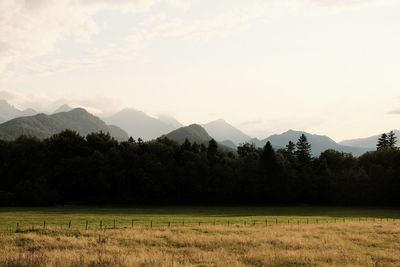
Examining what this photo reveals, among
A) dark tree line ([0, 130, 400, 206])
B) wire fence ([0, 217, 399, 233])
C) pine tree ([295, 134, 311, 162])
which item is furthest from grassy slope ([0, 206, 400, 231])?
pine tree ([295, 134, 311, 162])

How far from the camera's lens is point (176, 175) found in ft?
409

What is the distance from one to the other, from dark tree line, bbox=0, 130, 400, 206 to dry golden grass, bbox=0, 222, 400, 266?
7974cm

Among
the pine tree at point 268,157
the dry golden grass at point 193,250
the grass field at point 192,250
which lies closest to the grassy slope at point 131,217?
the grass field at point 192,250

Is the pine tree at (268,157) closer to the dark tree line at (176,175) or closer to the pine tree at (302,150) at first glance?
the dark tree line at (176,175)

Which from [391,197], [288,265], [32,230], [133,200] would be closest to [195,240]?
[288,265]

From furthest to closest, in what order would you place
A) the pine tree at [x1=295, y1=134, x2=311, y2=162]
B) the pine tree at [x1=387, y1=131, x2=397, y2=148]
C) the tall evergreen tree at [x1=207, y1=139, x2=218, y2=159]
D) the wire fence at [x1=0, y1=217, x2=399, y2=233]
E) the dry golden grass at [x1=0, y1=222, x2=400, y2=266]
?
the pine tree at [x1=387, y1=131, x2=397, y2=148], the pine tree at [x1=295, y1=134, x2=311, y2=162], the tall evergreen tree at [x1=207, y1=139, x2=218, y2=159], the wire fence at [x1=0, y1=217, x2=399, y2=233], the dry golden grass at [x1=0, y1=222, x2=400, y2=266]

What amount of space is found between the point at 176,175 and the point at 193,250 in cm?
9465

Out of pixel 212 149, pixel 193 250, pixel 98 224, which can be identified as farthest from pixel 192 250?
pixel 212 149

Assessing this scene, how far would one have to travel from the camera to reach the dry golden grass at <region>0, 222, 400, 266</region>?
23.2 m

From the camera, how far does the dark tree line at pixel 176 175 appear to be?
118250mm

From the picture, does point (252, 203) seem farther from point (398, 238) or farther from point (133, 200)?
point (398, 238)

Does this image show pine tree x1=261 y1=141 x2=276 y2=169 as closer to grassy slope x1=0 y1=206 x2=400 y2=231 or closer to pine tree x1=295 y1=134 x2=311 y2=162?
pine tree x1=295 y1=134 x2=311 y2=162

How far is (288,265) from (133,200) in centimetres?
9855

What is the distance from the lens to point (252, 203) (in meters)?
124
